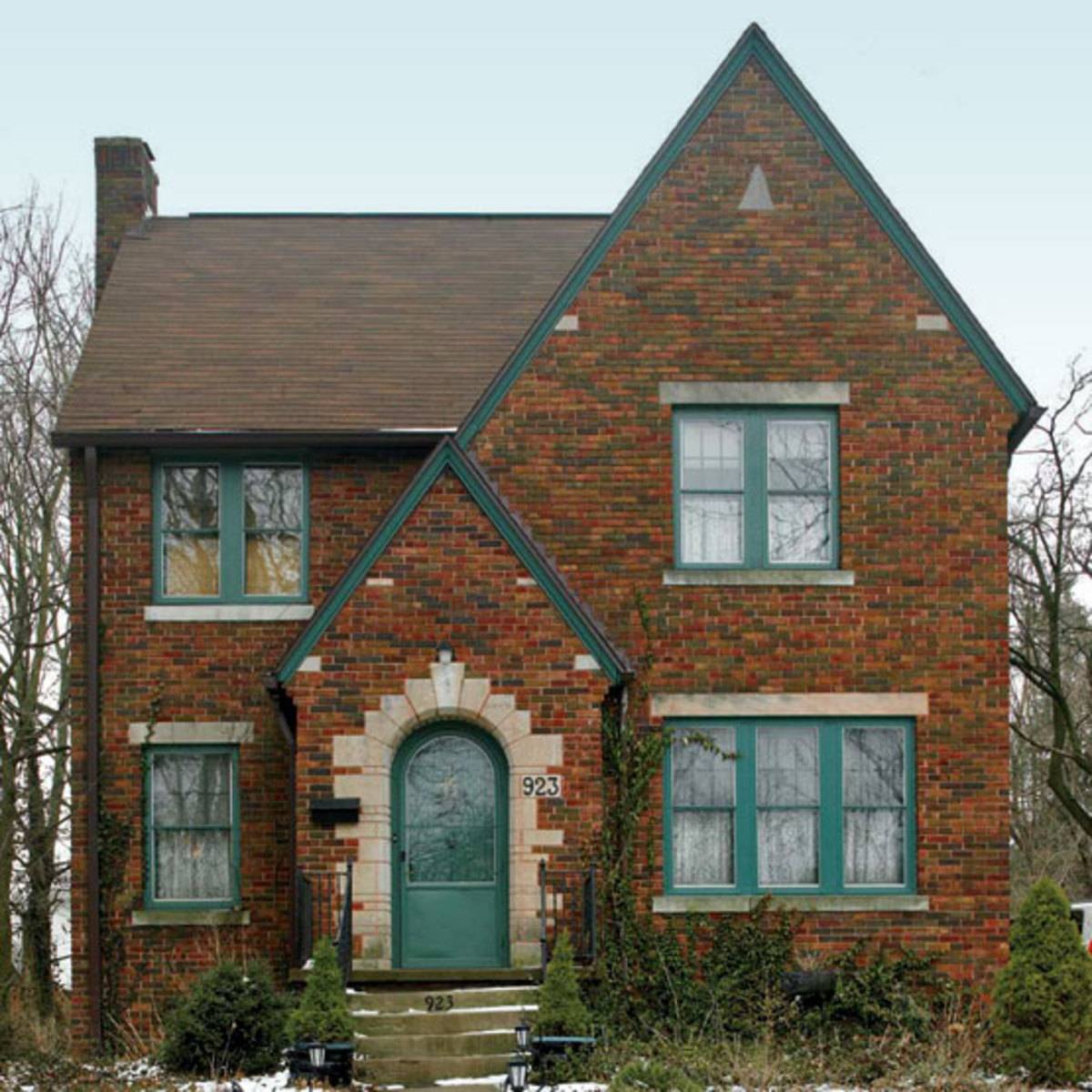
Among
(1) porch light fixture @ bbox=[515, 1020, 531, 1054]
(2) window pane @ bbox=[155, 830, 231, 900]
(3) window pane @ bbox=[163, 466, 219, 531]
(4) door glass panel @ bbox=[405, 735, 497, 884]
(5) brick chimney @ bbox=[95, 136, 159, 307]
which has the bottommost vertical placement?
(1) porch light fixture @ bbox=[515, 1020, 531, 1054]

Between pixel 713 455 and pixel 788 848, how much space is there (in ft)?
12.8

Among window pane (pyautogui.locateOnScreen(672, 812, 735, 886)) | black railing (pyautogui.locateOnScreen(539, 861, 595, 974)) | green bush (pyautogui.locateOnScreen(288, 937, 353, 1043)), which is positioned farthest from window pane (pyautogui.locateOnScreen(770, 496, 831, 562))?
green bush (pyautogui.locateOnScreen(288, 937, 353, 1043))

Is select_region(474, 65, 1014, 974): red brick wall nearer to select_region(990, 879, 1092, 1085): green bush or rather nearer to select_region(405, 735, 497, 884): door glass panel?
select_region(405, 735, 497, 884): door glass panel

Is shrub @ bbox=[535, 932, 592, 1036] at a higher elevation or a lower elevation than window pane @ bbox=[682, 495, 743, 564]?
lower

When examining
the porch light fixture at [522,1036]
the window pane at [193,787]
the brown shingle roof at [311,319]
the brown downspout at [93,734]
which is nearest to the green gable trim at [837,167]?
the brown shingle roof at [311,319]

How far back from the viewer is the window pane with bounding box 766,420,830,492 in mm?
17969

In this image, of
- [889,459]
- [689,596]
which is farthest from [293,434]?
[889,459]

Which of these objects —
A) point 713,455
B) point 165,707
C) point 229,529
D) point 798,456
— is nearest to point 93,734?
point 165,707

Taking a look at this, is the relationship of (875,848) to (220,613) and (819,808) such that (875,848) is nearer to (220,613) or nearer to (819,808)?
(819,808)

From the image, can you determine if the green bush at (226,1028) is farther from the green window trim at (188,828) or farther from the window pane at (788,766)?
the window pane at (788,766)

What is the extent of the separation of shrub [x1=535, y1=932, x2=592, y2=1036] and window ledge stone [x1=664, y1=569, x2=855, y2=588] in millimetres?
4182

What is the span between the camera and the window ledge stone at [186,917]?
18281mm

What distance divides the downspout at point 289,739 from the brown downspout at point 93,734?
1.79 metres

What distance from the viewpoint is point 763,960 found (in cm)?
1719
